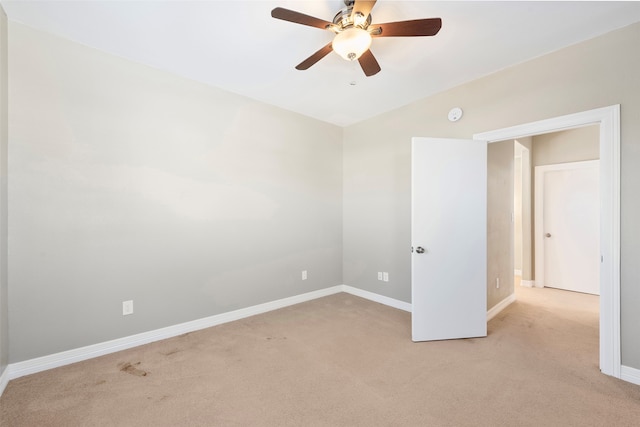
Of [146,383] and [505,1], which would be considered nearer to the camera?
[505,1]

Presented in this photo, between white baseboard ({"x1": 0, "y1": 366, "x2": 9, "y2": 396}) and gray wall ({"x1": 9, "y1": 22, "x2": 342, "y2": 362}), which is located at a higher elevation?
gray wall ({"x1": 9, "y1": 22, "x2": 342, "y2": 362})

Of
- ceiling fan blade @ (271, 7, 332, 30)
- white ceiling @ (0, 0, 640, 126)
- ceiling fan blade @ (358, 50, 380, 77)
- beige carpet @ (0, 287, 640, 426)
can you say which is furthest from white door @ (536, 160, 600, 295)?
ceiling fan blade @ (271, 7, 332, 30)

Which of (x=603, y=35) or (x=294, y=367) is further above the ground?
(x=603, y=35)

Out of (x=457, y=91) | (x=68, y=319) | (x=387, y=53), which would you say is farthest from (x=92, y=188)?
(x=457, y=91)

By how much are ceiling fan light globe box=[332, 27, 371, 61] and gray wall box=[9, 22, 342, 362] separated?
1.83 m

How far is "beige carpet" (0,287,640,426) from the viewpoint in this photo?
67.2 inches

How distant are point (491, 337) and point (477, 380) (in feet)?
3.03

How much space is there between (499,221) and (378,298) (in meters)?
1.90

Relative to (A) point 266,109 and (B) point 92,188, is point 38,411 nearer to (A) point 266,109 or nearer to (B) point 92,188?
(B) point 92,188

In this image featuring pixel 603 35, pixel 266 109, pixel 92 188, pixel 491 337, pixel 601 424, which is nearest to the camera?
pixel 601 424

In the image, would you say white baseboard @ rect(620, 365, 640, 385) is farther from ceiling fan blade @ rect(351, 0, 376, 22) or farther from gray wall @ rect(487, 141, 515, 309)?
ceiling fan blade @ rect(351, 0, 376, 22)

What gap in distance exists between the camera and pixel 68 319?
231cm

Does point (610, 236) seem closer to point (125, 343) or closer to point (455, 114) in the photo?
point (455, 114)

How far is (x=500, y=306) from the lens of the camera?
3.54 metres
